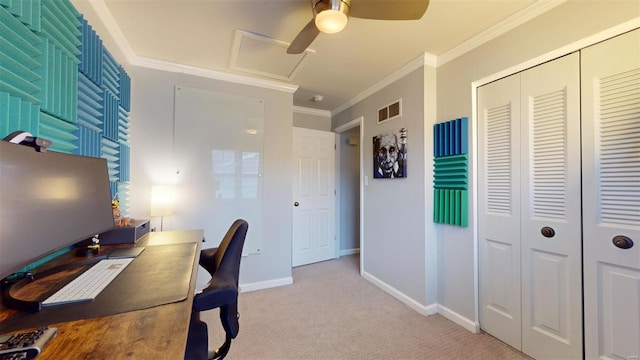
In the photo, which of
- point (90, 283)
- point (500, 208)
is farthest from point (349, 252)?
point (90, 283)

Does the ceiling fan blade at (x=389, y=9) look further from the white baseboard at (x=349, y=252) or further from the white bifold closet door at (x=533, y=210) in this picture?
the white baseboard at (x=349, y=252)

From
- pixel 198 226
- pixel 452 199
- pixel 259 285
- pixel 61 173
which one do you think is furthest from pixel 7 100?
pixel 452 199

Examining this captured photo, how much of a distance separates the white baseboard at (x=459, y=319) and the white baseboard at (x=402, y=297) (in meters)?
0.07

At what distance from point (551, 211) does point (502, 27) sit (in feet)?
4.49

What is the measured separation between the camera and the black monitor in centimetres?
78

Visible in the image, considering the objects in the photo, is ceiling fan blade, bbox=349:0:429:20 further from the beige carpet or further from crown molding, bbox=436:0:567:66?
the beige carpet

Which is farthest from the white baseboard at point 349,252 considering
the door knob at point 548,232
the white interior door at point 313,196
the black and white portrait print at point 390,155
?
the door knob at point 548,232

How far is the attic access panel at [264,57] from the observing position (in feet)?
6.84

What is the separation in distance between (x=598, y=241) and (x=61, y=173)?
2761 mm

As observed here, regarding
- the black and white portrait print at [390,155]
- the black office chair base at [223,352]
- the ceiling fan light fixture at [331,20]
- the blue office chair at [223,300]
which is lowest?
the black office chair base at [223,352]

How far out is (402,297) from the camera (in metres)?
2.59

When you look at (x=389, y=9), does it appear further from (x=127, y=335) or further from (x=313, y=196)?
(x=313, y=196)

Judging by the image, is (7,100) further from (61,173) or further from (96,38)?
(96,38)

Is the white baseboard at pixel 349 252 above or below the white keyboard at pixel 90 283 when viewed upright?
below
